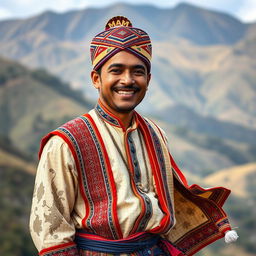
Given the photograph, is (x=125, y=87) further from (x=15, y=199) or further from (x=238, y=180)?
(x=238, y=180)

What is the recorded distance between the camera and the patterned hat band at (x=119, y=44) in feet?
7.98

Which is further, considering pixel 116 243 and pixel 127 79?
pixel 127 79

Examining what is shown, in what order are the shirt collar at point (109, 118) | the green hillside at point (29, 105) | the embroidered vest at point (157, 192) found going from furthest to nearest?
the green hillside at point (29, 105)
the shirt collar at point (109, 118)
the embroidered vest at point (157, 192)

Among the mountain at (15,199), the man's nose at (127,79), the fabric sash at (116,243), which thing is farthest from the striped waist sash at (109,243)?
the mountain at (15,199)

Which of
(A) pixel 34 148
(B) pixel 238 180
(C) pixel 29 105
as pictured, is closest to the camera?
(A) pixel 34 148

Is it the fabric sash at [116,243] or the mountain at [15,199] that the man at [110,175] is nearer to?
the fabric sash at [116,243]

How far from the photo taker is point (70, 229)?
2.29 meters

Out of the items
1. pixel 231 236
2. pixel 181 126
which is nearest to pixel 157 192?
pixel 231 236

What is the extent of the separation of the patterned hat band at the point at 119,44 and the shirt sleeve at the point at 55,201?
18.3 inches

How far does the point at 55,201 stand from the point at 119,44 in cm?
79

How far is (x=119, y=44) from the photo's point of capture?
2.42 metres

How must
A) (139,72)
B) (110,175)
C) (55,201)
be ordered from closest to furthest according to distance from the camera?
(55,201) < (110,175) < (139,72)

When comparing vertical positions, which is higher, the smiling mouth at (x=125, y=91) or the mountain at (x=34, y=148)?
the smiling mouth at (x=125, y=91)

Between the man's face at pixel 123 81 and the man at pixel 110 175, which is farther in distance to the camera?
the man's face at pixel 123 81
